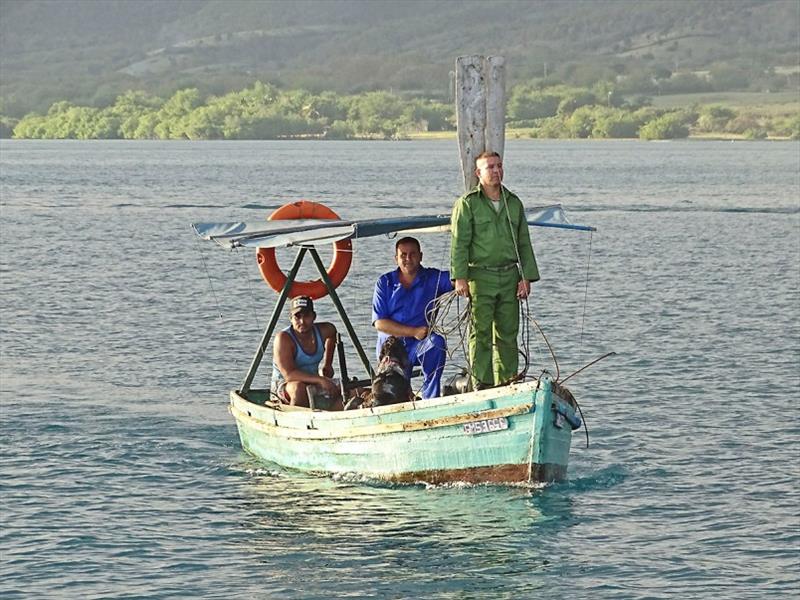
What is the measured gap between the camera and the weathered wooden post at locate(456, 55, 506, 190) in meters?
17.6

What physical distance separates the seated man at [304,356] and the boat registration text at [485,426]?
264 cm

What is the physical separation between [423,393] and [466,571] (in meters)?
3.15

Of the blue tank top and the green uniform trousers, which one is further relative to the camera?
the blue tank top

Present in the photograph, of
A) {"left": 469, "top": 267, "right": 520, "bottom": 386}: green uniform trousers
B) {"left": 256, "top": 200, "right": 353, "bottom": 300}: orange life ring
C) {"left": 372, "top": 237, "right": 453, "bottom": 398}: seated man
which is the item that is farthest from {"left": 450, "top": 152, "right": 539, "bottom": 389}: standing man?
{"left": 256, "top": 200, "right": 353, "bottom": 300}: orange life ring

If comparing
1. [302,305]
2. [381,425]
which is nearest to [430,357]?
[381,425]

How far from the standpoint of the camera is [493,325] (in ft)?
55.3

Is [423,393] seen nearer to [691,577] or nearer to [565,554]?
[565,554]

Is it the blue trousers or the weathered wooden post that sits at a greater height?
the weathered wooden post

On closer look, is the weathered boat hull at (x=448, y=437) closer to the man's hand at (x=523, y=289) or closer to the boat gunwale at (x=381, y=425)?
the boat gunwale at (x=381, y=425)

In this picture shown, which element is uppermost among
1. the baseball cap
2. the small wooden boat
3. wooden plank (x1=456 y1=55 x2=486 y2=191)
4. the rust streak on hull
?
wooden plank (x1=456 y1=55 x2=486 y2=191)

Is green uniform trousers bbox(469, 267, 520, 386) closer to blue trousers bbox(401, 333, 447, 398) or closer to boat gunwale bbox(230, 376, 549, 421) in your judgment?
boat gunwale bbox(230, 376, 549, 421)

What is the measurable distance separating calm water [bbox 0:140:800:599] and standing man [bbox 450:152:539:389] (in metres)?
1.39

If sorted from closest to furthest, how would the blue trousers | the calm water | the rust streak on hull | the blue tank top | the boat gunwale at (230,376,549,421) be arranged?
1. the calm water
2. the boat gunwale at (230,376,549,421)
3. the rust streak on hull
4. the blue trousers
5. the blue tank top

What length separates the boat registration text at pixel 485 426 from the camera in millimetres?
16391
